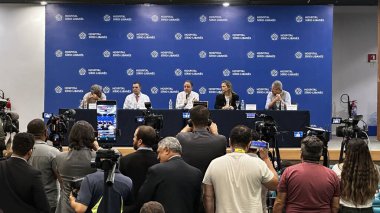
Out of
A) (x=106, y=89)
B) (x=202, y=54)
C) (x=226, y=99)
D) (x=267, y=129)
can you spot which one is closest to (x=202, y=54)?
(x=202, y=54)

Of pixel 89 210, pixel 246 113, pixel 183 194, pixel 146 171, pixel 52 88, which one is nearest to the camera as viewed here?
pixel 89 210

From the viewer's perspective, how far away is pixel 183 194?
3672 mm

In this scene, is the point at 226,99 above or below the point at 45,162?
above

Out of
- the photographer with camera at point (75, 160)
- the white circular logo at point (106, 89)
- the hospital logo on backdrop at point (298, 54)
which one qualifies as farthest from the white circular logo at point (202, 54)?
the photographer with camera at point (75, 160)

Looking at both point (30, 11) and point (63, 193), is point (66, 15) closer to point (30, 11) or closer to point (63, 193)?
point (30, 11)

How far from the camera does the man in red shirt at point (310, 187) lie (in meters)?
3.65

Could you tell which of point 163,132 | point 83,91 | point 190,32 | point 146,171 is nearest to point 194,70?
point 190,32

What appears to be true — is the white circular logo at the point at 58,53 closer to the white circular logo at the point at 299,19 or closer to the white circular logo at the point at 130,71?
the white circular logo at the point at 130,71

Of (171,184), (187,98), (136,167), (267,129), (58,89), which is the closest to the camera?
(171,184)

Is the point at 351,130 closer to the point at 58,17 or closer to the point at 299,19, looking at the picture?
the point at 299,19

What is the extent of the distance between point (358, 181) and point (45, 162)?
2452mm

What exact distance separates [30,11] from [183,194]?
923 centimetres

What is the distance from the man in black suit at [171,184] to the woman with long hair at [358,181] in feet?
3.47

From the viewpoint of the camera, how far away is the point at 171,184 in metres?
3.63
